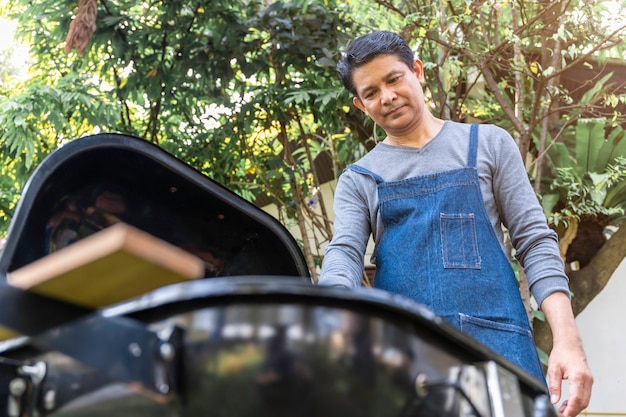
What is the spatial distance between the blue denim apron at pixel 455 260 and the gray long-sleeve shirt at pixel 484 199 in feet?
0.15

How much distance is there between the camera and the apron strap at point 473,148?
211cm

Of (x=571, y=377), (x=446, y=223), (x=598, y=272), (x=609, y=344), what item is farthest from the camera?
(x=609, y=344)

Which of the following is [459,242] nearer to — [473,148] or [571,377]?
[473,148]

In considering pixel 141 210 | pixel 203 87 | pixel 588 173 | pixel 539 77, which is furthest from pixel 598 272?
pixel 141 210

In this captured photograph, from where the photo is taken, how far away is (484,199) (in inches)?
81.7

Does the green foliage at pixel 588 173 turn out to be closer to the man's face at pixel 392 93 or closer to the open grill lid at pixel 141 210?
the man's face at pixel 392 93

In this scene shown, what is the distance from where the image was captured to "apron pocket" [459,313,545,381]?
188cm

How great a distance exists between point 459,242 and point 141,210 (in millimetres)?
761

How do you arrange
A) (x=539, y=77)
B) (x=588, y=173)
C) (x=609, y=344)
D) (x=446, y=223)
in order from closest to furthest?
1. (x=446, y=223)
2. (x=539, y=77)
3. (x=588, y=173)
4. (x=609, y=344)

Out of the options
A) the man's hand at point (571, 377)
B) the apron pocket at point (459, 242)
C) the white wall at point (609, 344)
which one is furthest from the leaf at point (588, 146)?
the man's hand at point (571, 377)

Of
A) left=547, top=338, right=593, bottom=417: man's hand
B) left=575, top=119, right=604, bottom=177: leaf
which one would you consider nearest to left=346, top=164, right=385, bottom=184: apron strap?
left=547, top=338, right=593, bottom=417: man's hand

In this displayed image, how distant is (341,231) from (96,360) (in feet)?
4.08

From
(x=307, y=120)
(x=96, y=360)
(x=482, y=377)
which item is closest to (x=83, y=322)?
(x=96, y=360)

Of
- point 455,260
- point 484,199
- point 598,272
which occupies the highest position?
point 484,199
